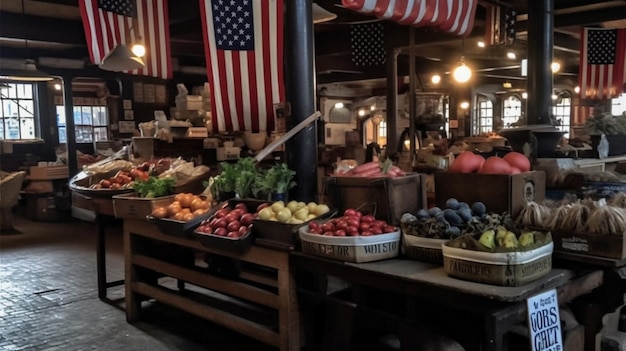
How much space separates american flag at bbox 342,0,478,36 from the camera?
12.8ft

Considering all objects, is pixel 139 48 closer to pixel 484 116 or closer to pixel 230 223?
pixel 230 223

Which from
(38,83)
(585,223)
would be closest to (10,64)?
(38,83)

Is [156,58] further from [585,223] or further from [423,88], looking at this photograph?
[423,88]

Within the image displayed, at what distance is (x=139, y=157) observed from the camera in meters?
7.38

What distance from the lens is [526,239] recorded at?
2518mm

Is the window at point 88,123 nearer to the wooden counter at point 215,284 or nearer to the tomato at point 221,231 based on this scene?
the wooden counter at point 215,284

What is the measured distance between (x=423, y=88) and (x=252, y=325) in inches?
490

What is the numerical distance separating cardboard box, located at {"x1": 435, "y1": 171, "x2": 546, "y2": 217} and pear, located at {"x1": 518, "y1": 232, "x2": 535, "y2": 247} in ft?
1.81

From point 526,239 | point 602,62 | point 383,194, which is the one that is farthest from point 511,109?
point 526,239

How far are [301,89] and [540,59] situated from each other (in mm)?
3421

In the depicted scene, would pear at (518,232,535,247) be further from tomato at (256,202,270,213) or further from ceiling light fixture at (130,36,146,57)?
ceiling light fixture at (130,36,146,57)

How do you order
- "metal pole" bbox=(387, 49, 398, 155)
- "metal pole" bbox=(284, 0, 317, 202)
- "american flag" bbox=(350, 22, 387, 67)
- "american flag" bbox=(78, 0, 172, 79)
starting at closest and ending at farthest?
1. "metal pole" bbox=(284, 0, 317, 202)
2. "american flag" bbox=(78, 0, 172, 79)
3. "american flag" bbox=(350, 22, 387, 67)
4. "metal pole" bbox=(387, 49, 398, 155)

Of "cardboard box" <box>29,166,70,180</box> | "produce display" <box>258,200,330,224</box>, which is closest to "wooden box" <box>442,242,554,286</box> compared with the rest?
"produce display" <box>258,200,330,224</box>

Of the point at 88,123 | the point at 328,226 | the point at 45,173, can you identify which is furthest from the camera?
the point at 88,123
